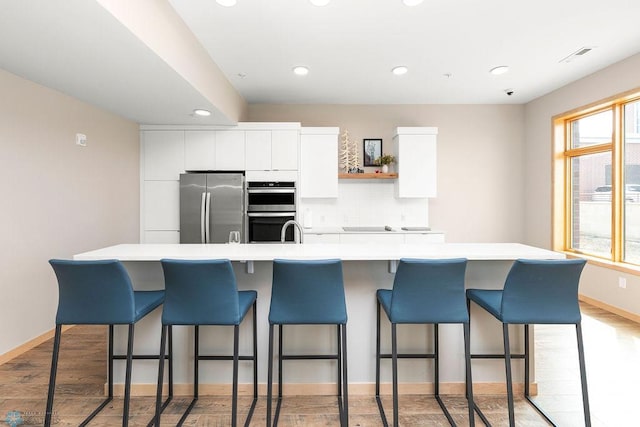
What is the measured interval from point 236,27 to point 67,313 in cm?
243

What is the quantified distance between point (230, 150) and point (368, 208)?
2.18m

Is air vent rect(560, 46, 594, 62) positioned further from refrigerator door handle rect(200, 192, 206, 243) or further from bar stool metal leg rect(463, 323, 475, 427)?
refrigerator door handle rect(200, 192, 206, 243)

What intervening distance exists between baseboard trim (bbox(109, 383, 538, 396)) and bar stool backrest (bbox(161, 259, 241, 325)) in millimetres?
754

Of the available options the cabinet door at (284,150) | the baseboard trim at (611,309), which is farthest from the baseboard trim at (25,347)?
the baseboard trim at (611,309)

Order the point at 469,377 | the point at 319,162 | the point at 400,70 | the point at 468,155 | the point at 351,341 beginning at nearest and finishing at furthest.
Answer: the point at 469,377 → the point at 351,341 → the point at 400,70 → the point at 319,162 → the point at 468,155

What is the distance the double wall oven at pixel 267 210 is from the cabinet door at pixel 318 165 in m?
0.33

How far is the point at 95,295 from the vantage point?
1.95 metres

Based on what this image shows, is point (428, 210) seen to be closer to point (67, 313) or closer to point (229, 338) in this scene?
point (229, 338)

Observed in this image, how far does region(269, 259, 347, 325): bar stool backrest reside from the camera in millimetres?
1950

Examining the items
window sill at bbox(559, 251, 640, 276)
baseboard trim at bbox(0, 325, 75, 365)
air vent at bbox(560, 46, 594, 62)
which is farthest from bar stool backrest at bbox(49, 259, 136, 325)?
window sill at bbox(559, 251, 640, 276)

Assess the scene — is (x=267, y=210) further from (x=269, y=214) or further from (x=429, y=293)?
(x=429, y=293)

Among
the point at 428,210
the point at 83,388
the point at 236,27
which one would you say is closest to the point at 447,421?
the point at 83,388

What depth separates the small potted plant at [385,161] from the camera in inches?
206

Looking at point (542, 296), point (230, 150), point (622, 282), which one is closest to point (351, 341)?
point (542, 296)
